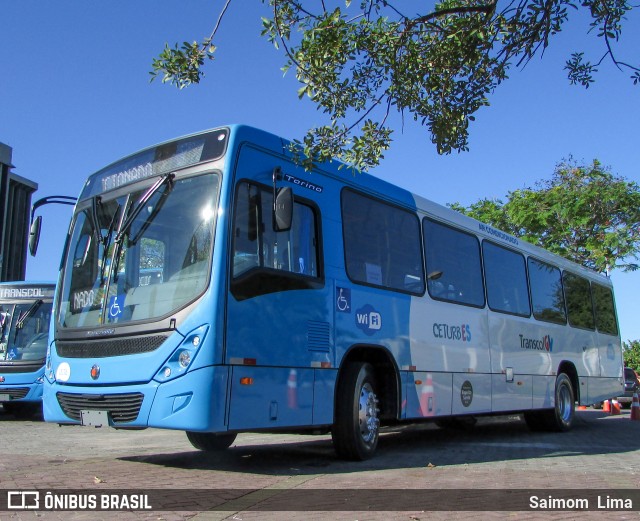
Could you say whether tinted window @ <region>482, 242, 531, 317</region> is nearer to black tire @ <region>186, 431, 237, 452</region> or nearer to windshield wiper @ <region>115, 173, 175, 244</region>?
black tire @ <region>186, 431, 237, 452</region>

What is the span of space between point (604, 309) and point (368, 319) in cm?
1078

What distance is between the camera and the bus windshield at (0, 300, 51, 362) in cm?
1507

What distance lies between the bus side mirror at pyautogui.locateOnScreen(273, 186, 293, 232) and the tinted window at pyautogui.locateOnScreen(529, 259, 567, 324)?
25.0ft

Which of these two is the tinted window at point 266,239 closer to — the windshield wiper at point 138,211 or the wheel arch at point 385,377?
the windshield wiper at point 138,211

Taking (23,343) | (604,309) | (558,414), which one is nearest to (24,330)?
(23,343)

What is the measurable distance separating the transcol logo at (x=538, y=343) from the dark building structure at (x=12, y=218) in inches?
1821

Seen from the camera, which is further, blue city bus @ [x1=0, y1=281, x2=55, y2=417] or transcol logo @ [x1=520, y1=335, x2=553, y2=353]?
blue city bus @ [x1=0, y1=281, x2=55, y2=417]

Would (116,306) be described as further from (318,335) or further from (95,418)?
(318,335)

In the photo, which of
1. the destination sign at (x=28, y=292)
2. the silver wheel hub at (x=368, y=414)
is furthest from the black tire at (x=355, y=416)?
the destination sign at (x=28, y=292)

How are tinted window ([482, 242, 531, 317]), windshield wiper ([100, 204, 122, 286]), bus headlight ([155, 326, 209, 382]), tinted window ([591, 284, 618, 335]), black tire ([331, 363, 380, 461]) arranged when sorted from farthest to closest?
tinted window ([591, 284, 618, 335]), tinted window ([482, 242, 531, 317]), black tire ([331, 363, 380, 461]), windshield wiper ([100, 204, 122, 286]), bus headlight ([155, 326, 209, 382])

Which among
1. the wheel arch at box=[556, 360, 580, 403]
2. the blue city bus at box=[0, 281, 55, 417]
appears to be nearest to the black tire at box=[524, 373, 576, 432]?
the wheel arch at box=[556, 360, 580, 403]

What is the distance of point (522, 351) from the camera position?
1191 cm

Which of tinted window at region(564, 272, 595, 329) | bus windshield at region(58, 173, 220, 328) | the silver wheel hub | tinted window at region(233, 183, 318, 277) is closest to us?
bus windshield at region(58, 173, 220, 328)

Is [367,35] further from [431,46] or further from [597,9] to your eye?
[597,9]
